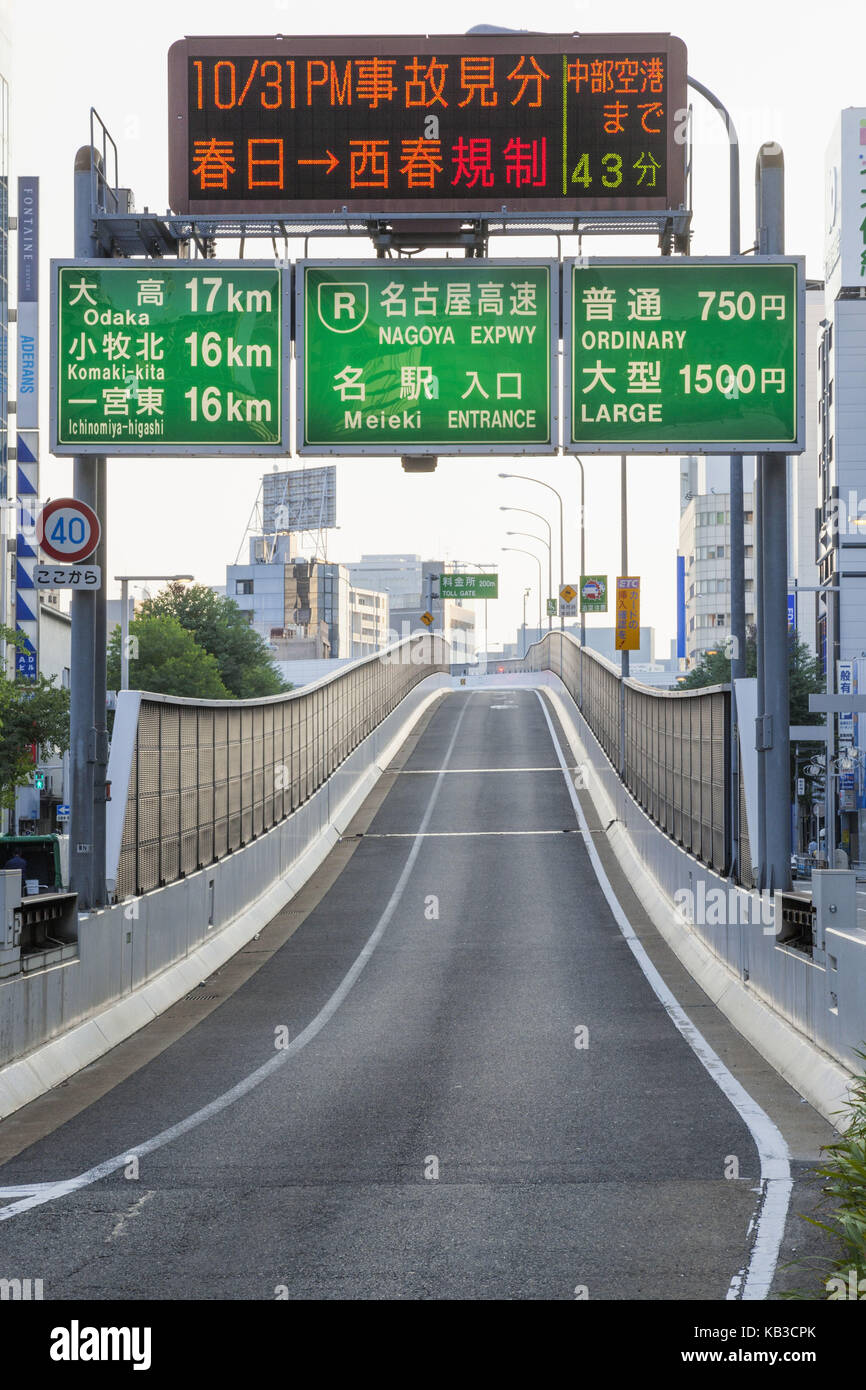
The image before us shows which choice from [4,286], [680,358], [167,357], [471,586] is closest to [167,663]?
[4,286]

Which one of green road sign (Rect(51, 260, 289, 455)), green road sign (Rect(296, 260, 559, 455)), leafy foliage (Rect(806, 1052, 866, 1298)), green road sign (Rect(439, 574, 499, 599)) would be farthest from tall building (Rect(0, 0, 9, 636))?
green road sign (Rect(439, 574, 499, 599))

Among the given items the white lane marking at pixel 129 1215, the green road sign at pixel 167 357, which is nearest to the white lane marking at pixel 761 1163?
the white lane marking at pixel 129 1215

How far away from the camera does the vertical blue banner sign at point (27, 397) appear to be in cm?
5878

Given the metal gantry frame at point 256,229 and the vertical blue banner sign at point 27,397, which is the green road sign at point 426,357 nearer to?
the metal gantry frame at point 256,229

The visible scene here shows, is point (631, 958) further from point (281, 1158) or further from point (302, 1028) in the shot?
point (281, 1158)

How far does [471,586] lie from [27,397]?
65.8 m

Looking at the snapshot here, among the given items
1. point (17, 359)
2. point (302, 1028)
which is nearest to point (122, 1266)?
point (302, 1028)

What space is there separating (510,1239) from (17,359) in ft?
186

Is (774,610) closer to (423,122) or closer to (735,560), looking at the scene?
(423,122)

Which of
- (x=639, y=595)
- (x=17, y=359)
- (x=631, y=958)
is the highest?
(x=17, y=359)

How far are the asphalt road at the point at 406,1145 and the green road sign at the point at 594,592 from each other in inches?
1334

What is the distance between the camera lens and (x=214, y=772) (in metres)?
24.4
